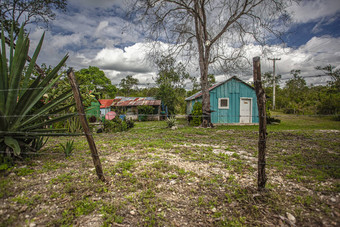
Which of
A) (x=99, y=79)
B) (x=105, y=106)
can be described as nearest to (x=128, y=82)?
(x=99, y=79)

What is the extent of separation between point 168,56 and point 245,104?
725 centimetres

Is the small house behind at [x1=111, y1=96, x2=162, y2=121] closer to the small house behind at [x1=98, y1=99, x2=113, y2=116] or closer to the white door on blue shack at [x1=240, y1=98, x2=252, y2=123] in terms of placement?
the small house behind at [x1=98, y1=99, x2=113, y2=116]

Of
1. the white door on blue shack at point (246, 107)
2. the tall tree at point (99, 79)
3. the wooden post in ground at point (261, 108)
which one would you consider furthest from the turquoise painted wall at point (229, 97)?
the tall tree at point (99, 79)

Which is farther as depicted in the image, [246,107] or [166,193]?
[246,107]

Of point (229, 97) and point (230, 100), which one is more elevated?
point (229, 97)

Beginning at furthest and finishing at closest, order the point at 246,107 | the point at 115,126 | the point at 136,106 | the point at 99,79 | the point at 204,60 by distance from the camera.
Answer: the point at 99,79, the point at 136,106, the point at 246,107, the point at 204,60, the point at 115,126

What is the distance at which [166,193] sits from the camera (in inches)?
107

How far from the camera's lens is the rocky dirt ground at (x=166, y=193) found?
83.4 inches

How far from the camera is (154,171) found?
3512mm

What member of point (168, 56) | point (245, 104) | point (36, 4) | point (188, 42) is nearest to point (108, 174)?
point (168, 56)

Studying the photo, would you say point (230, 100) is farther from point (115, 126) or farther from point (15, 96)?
point (15, 96)

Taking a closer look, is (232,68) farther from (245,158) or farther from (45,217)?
(45,217)

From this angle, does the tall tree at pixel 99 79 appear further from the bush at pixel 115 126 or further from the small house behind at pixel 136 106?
the bush at pixel 115 126

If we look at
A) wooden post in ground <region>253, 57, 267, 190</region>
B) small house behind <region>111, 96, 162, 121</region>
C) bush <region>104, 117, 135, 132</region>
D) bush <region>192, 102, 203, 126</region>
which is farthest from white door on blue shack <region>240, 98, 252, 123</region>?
wooden post in ground <region>253, 57, 267, 190</region>
